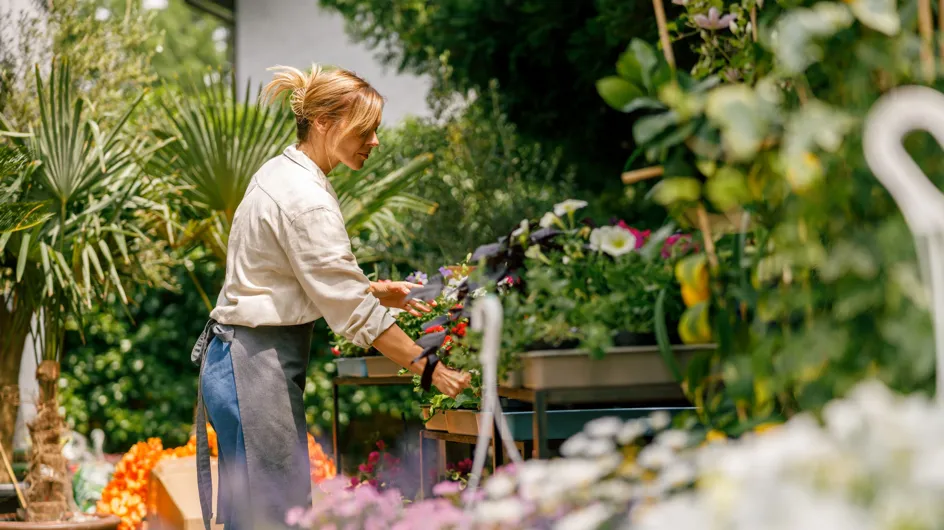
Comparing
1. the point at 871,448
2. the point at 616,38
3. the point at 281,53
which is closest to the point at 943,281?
the point at 871,448

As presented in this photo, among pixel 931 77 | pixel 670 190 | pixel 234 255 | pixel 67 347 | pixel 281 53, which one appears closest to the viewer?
pixel 931 77

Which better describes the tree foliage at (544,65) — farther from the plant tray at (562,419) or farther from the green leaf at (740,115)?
the green leaf at (740,115)

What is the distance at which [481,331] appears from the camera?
1.58 meters

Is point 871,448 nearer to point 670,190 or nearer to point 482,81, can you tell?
point 670,190

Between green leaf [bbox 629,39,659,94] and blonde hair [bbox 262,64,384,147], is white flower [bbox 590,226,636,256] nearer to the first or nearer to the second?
green leaf [bbox 629,39,659,94]

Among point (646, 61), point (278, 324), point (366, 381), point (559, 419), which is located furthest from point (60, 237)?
point (646, 61)

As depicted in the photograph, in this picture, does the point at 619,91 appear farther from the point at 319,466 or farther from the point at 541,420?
the point at 319,466

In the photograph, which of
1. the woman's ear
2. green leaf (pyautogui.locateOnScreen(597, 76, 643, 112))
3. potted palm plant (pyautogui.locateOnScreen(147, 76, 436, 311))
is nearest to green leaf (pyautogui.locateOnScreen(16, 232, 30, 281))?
potted palm plant (pyautogui.locateOnScreen(147, 76, 436, 311))

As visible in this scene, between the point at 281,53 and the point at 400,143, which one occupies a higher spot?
the point at 281,53

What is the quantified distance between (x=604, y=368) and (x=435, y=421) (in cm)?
105

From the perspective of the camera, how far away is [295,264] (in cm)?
199

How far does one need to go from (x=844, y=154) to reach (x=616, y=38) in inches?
170

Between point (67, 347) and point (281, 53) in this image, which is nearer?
point (67, 347)

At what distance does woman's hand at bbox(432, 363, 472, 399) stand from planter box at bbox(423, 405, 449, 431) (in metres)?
0.48
